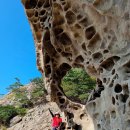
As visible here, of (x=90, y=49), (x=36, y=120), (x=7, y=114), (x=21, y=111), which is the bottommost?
(x=90, y=49)

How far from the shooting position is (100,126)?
22.5 feet

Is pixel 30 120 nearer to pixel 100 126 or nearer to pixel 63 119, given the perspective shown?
pixel 63 119

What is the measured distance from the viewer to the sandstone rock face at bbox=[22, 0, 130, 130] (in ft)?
21.1

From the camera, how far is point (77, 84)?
995 inches

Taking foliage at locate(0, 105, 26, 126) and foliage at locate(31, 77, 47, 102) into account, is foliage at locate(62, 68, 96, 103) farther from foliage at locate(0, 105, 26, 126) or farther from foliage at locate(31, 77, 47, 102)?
foliage at locate(0, 105, 26, 126)

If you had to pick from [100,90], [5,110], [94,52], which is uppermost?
[5,110]

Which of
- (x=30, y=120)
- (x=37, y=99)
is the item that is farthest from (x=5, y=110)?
(x=30, y=120)

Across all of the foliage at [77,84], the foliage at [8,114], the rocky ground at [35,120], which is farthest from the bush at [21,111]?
the foliage at [77,84]

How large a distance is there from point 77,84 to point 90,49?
18.1 meters

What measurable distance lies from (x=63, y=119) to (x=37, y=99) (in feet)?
64.1

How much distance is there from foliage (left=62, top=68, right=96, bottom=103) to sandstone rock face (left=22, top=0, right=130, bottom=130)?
1437 cm

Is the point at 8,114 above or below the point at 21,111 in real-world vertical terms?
above

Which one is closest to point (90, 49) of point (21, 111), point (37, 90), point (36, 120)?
point (36, 120)

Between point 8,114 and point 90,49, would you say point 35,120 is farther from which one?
point 90,49
